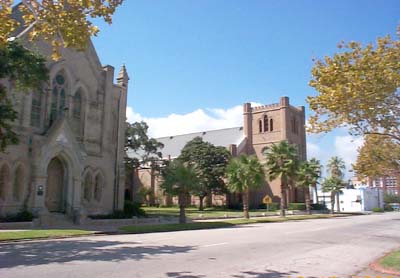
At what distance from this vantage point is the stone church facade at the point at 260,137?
233 ft

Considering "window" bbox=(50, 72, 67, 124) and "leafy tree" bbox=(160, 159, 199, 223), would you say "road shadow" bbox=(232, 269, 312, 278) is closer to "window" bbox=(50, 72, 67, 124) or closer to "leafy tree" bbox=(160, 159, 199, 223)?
"leafy tree" bbox=(160, 159, 199, 223)

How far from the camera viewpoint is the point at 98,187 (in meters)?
31.8

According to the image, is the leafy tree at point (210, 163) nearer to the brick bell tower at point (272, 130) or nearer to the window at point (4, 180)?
the brick bell tower at point (272, 130)

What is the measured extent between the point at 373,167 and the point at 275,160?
30.9 meters

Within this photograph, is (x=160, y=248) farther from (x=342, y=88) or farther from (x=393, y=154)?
(x=393, y=154)

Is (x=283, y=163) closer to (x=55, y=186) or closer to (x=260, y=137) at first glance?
(x=55, y=186)

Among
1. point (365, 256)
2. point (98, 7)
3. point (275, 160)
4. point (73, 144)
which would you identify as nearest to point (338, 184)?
point (275, 160)

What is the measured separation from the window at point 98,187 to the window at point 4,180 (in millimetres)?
7680

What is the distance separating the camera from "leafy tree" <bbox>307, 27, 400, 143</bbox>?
11977 millimetres

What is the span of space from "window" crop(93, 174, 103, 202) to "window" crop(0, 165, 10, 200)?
7680 mm

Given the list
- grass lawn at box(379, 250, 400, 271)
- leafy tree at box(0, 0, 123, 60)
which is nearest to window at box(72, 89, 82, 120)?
leafy tree at box(0, 0, 123, 60)

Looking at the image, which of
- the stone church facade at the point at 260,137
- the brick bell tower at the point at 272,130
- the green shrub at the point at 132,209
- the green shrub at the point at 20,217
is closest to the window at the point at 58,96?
the green shrub at the point at 20,217

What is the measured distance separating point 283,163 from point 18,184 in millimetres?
29410

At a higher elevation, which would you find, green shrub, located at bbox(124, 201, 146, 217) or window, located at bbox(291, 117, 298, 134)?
window, located at bbox(291, 117, 298, 134)
